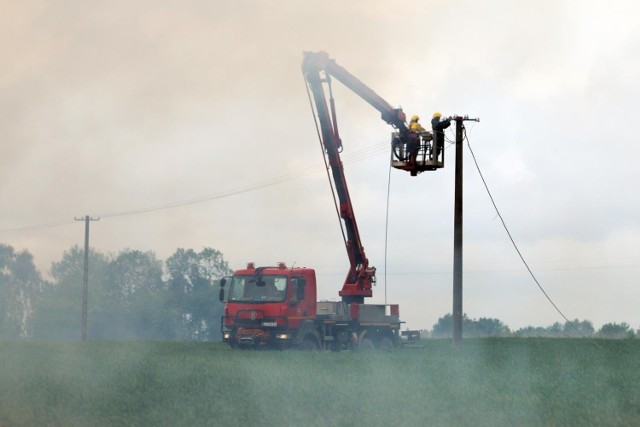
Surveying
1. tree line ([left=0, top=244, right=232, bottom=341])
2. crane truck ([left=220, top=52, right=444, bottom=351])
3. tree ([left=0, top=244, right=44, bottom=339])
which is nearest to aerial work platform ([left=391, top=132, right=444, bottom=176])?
crane truck ([left=220, top=52, right=444, bottom=351])

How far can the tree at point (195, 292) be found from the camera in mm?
82750

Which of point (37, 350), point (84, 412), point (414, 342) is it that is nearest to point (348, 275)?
point (414, 342)

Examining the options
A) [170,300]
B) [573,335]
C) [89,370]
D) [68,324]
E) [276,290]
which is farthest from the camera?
[170,300]

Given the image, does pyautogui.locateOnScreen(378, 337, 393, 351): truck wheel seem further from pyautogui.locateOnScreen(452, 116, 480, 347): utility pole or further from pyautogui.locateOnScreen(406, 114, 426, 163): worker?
pyautogui.locateOnScreen(406, 114, 426, 163): worker

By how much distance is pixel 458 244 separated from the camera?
3991 cm

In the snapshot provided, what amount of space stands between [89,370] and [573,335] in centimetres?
3613

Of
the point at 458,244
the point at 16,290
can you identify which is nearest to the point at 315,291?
the point at 458,244

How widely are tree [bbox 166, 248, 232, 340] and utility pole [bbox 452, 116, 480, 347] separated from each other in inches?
1690

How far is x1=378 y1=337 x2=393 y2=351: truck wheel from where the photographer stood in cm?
4469

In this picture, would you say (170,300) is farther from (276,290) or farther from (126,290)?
(276,290)

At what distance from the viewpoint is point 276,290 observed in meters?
40.6

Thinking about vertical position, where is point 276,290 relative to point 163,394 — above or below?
above

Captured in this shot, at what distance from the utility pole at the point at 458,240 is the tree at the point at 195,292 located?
141ft

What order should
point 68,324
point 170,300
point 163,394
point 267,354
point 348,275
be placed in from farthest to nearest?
point 170,300 → point 68,324 → point 348,275 → point 267,354 → point 163,394
